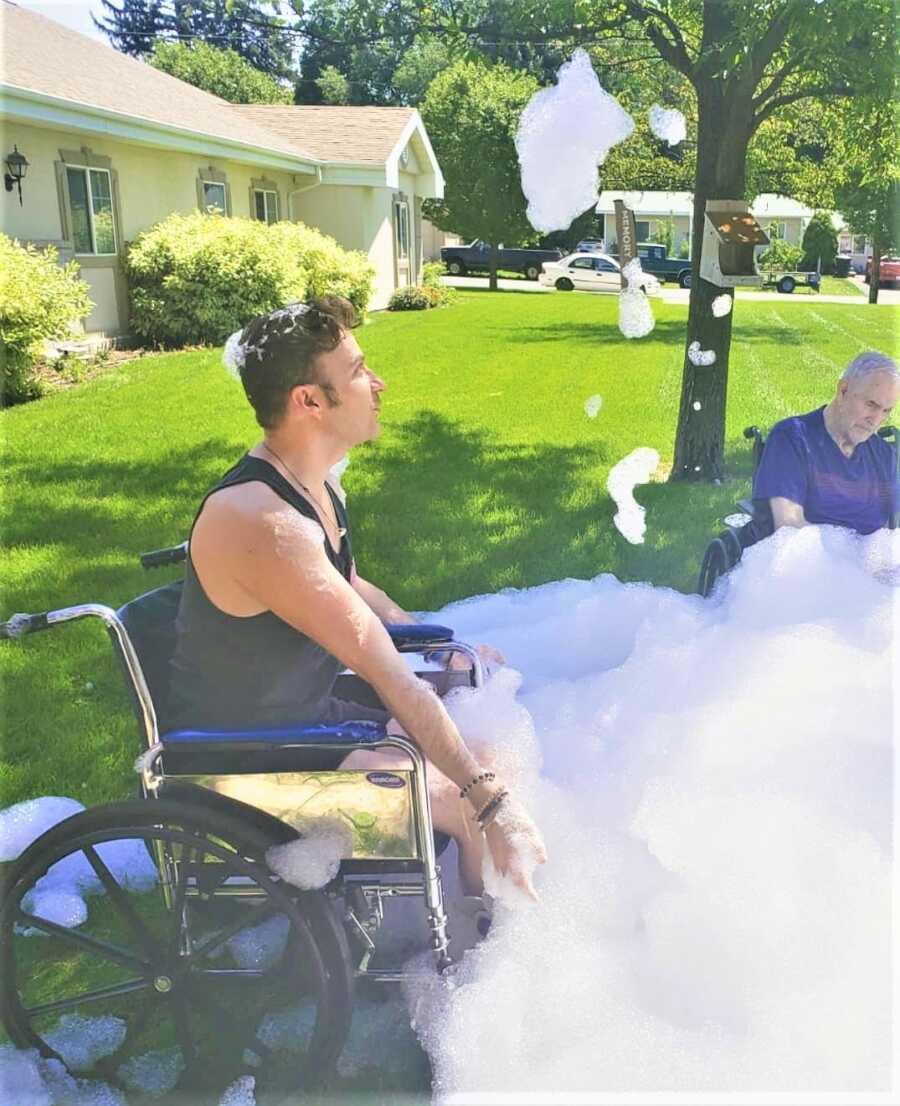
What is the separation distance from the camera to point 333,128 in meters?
7.66

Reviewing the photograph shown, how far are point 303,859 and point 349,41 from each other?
12.0 feet

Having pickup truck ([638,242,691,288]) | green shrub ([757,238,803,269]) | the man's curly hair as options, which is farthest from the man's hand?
green shrub ([757,238,803,269])

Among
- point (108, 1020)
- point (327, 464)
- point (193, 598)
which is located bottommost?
point (108, 1020)

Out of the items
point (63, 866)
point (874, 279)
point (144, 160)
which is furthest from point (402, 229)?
point (63, 866)

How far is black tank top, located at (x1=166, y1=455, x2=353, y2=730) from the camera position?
145cm

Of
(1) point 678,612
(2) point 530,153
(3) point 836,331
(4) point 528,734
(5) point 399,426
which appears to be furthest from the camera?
(3) point 836,331

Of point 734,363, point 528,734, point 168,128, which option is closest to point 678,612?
point 528,734

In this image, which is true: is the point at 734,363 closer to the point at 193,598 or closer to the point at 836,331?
the point at 836,331

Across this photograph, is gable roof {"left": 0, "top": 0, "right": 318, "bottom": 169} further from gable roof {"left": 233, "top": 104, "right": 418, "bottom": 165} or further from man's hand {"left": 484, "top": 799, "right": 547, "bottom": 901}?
man's hand {"left": 484, "top": 799, "right": 547, "bottom": 901}

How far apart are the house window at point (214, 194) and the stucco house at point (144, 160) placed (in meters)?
0.08

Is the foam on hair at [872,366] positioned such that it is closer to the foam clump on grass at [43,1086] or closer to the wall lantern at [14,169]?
the foam clump on grass at [43,1086]

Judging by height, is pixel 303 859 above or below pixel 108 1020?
above

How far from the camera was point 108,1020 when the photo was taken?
5.57 feet

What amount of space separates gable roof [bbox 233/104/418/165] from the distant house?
5.61ft
